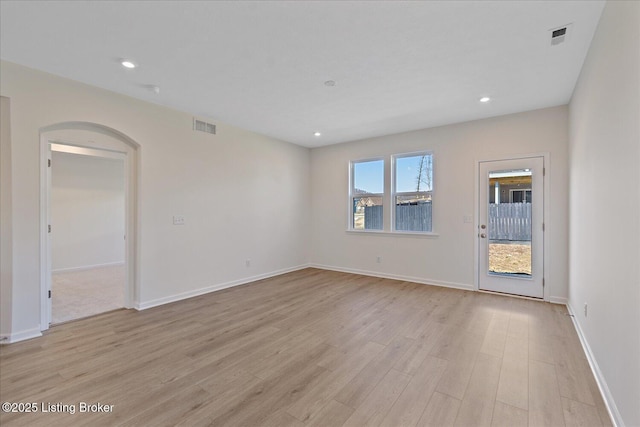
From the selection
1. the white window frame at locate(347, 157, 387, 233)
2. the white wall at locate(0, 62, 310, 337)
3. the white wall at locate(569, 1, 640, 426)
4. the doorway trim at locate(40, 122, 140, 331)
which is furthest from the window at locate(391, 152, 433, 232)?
the doorway trim at locate(40, 122, 140, 331)

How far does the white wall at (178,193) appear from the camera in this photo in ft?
9.32

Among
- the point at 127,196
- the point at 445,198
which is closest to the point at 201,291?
the point at 127,196

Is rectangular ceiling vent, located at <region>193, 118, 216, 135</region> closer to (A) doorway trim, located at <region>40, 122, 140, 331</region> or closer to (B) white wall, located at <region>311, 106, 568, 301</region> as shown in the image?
(A) doorway trim, located at <region>40, 122, 140, 331</region>

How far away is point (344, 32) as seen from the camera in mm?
2277

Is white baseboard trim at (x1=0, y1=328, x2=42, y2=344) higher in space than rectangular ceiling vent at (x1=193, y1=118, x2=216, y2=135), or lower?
lower

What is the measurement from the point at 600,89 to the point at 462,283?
326 cm

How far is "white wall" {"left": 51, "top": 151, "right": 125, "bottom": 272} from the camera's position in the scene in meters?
5.90

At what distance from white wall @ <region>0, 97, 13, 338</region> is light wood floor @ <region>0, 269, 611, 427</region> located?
35 cm

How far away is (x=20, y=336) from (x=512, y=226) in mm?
6225

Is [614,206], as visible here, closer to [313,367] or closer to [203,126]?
[313,367]

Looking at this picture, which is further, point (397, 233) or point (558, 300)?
point (397, 233)

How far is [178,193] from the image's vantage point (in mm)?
4113

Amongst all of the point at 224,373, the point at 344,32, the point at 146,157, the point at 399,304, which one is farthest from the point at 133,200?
the point at 399,304

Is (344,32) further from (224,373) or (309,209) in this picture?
(309,209)
